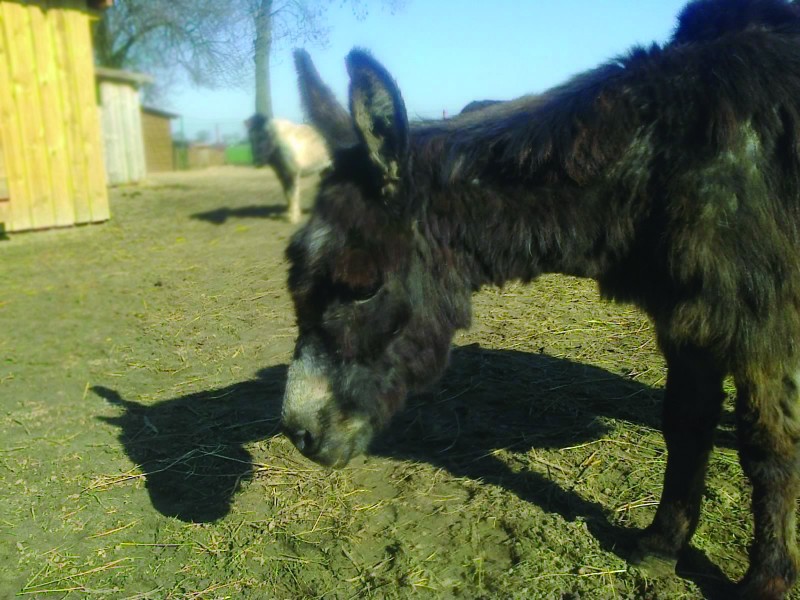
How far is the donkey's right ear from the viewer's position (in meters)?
2.63

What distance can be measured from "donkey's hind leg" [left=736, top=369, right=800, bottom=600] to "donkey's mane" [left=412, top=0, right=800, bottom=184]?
94cm

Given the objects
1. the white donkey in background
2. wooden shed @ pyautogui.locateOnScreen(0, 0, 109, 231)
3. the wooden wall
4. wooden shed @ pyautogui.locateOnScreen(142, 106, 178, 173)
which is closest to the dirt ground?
wooden shed @ pyautogui.locateOnScreen(0, 0, 109, 231)

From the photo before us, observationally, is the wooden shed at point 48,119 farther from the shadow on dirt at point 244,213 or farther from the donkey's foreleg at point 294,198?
the donkey's foreleg at point 294,198

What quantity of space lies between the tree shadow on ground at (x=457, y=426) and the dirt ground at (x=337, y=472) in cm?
2

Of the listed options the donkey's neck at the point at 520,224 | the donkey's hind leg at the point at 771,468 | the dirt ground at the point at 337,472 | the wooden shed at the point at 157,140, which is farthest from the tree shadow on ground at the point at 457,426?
the wooden shed at the point at 157,140

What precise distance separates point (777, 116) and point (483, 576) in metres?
2.13

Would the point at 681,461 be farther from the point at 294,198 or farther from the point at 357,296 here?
the point at 294,198

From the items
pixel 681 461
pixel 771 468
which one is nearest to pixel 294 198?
pixel 681 461

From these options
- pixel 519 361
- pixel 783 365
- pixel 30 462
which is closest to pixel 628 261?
pixel 783 365

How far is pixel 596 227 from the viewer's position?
2.60m

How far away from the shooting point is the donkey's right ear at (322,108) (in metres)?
2.63

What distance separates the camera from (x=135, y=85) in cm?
2047

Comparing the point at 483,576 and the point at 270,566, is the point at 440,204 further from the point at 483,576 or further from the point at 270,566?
the point at 270,566

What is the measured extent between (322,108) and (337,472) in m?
2.07
